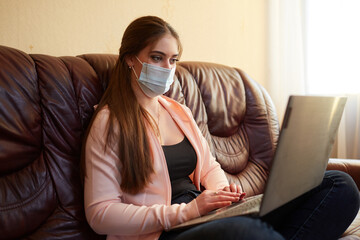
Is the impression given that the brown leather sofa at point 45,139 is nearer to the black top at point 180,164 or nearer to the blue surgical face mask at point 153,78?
the blue surgical face mask at point 153,78

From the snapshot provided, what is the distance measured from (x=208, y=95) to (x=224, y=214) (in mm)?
Result: 861

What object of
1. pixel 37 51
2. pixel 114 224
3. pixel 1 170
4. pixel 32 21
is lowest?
pixel 114 224

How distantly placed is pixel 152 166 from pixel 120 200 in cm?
15

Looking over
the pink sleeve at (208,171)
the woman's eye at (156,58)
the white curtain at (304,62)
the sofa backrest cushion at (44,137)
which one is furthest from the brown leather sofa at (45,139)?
the white curtain at (304,62)

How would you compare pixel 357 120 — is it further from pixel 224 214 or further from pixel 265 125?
pixel 224 214

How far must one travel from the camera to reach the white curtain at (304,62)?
222 centimetres

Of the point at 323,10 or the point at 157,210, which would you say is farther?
the point at 323,10

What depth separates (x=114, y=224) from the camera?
0.98 metres

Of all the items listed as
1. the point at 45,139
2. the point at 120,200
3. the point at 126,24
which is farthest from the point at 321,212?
the point at 126,24

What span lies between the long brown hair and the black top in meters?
0.09

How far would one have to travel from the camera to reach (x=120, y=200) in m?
1.04

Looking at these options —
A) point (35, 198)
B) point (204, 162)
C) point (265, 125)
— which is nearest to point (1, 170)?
point (35, 198)

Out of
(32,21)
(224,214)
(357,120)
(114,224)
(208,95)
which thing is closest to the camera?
(224,214)

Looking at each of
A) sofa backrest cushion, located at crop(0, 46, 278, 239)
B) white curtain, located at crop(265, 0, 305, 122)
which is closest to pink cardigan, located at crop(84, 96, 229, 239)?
sofa backrest cushion, located at crop(0, 46, 278, 239)
